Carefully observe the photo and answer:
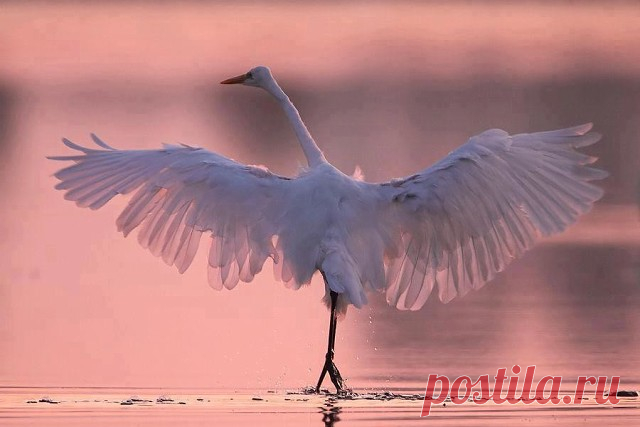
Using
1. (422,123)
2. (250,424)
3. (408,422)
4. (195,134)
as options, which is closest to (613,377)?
(408,422)

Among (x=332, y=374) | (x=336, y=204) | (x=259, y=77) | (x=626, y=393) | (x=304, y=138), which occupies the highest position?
(x=259, y=77)

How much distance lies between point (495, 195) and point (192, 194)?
7.44 feet

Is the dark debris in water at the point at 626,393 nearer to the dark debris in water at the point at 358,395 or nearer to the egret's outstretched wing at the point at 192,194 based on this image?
the dark debris in water at the point at 358,395

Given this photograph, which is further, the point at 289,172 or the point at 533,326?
the point at 289,172

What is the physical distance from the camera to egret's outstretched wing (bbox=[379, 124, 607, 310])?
508 inches

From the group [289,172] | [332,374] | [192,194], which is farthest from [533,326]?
[289,172]

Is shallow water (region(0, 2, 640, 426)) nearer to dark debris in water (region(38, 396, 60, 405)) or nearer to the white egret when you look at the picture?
dark debris in water (region(38, 396, 60, 405))

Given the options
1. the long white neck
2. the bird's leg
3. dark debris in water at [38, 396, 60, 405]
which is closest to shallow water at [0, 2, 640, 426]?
dark debris in water at [38, 396, 60, 405]

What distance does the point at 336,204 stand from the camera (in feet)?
42.3

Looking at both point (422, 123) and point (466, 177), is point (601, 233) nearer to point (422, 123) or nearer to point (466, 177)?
point (466, 177)

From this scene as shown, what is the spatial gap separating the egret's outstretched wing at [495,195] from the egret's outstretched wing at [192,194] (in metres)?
0.98

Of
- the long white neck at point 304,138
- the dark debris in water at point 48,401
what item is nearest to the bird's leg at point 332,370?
the long white neck at point 304,138

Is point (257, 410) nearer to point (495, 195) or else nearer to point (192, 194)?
point (192, 194)

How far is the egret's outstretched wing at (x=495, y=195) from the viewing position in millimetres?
12891
